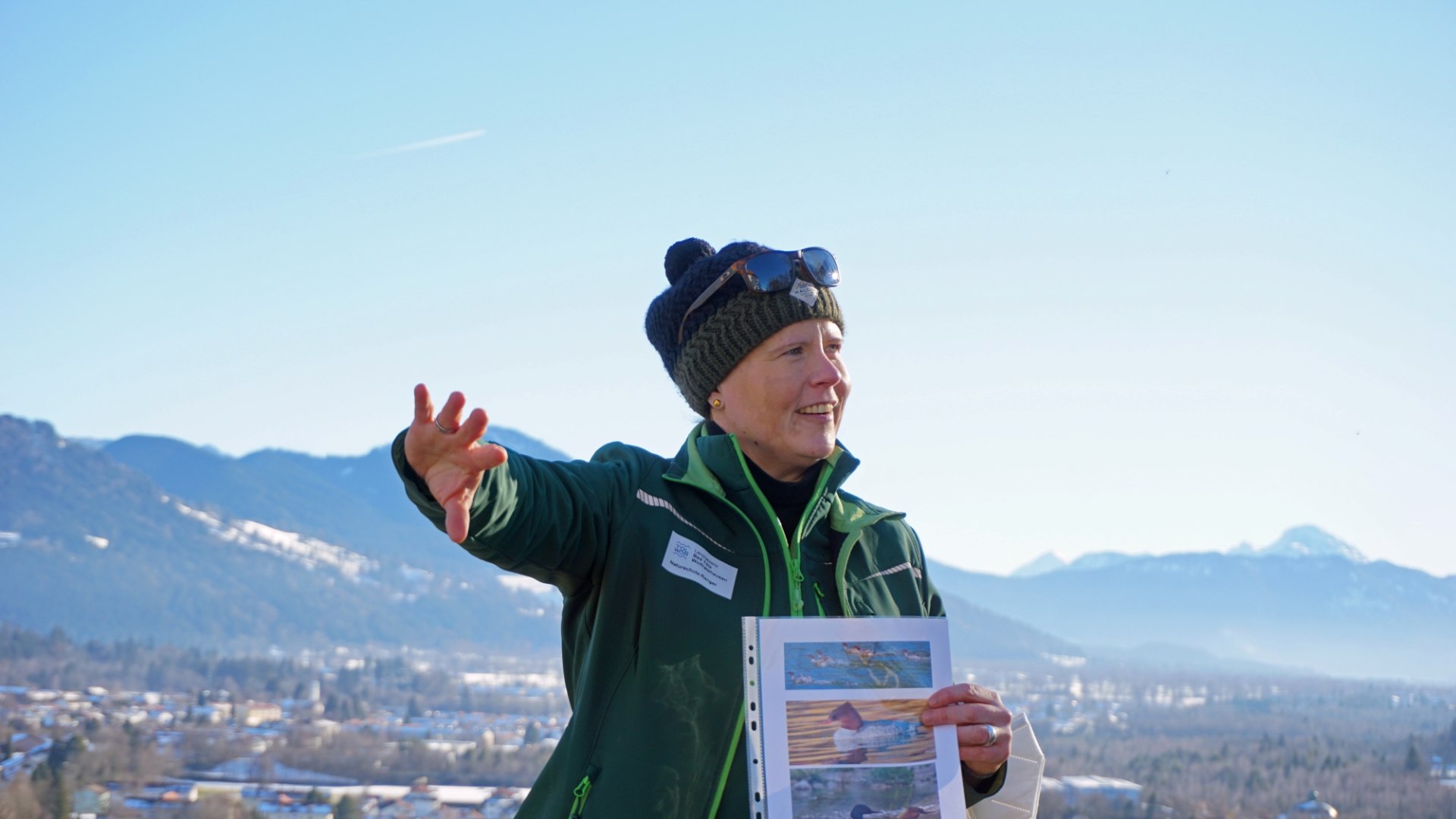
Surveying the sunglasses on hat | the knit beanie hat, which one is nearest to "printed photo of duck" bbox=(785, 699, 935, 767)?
the knit beanie hat

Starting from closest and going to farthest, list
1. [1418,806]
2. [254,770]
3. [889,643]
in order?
[889,643], [1418,806], [254,770]

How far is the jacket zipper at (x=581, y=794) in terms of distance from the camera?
118 inches

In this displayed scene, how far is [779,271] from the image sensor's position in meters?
3.61

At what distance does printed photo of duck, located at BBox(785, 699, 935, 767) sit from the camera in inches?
110

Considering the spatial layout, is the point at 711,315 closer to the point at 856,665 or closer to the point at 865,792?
the point at 856,665

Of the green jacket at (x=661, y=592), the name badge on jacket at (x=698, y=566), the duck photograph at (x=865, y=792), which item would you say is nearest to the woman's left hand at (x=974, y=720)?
the duck photograph at (x=865, y=792)

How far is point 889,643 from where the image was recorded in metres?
2.93

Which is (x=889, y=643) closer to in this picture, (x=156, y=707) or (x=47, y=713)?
(x=47, y=713)

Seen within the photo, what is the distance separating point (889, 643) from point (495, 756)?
6778 centimetres

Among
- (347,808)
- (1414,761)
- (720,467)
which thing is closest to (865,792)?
(720,467)

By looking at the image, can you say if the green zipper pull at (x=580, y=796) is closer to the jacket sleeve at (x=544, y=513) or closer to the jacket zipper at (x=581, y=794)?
the jacket zipper at (x=581, y=794)

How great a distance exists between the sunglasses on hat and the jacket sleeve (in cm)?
58

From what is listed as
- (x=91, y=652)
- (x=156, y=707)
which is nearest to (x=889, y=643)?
(x=156, y=707)

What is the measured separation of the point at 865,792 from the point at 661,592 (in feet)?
2.23
